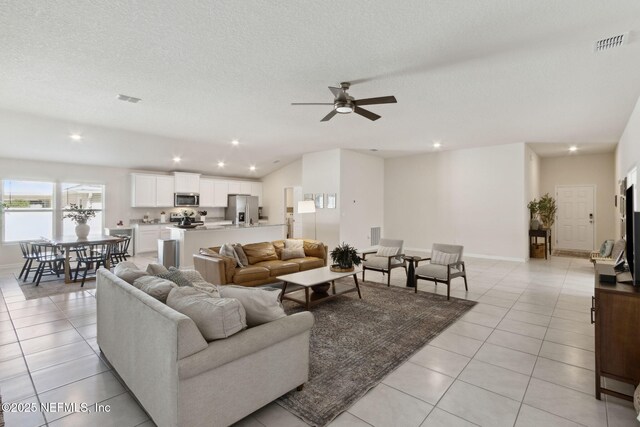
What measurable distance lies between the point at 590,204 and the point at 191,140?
10936mm

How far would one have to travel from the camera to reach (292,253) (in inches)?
221

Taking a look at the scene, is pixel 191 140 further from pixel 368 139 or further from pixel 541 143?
pixel 541 143

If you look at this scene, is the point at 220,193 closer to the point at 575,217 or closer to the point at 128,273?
the point at 128,273

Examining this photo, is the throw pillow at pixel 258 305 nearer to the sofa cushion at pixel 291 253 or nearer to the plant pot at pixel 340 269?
the plant pot at pixel 340 269

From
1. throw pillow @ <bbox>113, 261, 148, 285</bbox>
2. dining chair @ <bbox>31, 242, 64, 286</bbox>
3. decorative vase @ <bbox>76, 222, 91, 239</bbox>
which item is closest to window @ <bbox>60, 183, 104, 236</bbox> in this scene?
decorative vase @ <bbox>76, 222, 91, 239</bbox>

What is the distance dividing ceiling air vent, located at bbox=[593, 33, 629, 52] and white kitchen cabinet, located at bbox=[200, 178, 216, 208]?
9.26 meters

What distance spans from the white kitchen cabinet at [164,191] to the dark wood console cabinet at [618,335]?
926 centimetres

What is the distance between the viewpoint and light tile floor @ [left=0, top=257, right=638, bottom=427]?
201 centimetres

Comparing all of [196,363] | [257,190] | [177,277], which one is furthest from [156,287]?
[257,190]

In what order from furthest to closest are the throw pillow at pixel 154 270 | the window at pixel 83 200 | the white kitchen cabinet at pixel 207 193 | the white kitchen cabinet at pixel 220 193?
the white kitchen cabinet at pixel 220 193 → the white kitchen cabinet at pixel 207 193 → the window at pixel 83 200 → the throw pillow at pixel 154 270

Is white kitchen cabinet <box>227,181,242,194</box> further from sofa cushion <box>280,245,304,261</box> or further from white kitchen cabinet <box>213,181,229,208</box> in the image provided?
sofa cushion <box>280,245,304,261</box>

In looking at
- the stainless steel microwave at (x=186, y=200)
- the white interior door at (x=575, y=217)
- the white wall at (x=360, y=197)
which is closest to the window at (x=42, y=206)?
the stainless steel microwave at (x=186, y=200)

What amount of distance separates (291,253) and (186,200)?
16.8 feet

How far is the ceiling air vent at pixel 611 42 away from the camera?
2.71 metres
